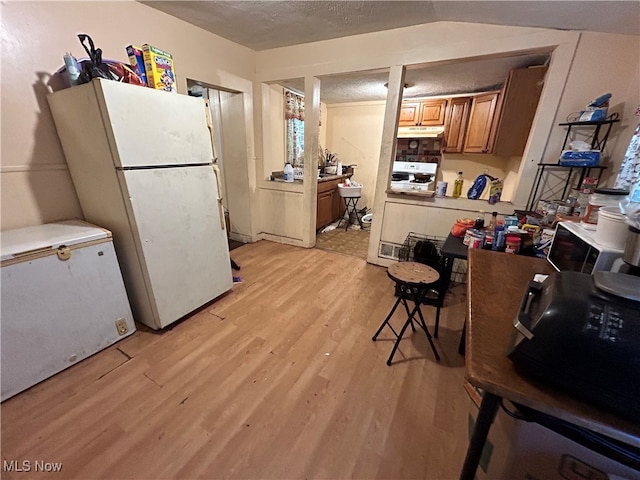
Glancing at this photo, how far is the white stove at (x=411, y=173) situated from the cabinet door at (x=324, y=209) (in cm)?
105

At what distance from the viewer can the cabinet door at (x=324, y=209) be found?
397 cm

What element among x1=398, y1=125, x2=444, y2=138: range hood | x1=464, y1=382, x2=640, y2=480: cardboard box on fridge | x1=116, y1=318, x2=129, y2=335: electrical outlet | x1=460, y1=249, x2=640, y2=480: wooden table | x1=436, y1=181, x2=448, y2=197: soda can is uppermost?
x1=398, y1=125, x2=444, y2=138: range hood

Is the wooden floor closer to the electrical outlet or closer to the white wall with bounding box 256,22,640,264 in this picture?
the electrical outlet

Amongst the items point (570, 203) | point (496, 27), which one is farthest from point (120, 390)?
point (496, 27)

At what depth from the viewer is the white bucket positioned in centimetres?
93

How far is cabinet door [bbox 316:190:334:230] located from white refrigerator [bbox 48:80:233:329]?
6.90 feet

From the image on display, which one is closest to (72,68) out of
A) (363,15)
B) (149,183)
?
(149,183)

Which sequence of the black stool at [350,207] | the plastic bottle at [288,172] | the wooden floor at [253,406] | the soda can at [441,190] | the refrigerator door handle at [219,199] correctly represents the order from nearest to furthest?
the wooden floor at [253,406], the refrigerator door handle at [219,199], the soda can at [441,190], the plastic bottle at [288,172], the black stool at [350,207]

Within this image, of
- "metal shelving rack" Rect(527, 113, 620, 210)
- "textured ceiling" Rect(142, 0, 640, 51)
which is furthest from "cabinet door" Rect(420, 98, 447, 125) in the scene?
"metal shelving rack" Rect(527, 113, 620, 210)

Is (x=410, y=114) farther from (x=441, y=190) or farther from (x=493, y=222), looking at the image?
(x=493, y=222)

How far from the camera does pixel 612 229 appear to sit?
955 mm

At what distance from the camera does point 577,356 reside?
1.77 feet

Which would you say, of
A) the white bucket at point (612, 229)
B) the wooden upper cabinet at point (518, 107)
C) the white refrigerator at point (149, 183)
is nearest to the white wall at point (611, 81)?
the wooden upper cabinet at point (518, 107)

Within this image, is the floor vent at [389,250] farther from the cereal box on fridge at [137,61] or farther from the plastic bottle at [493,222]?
the cereal box on fridge at [137,61]
